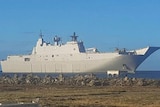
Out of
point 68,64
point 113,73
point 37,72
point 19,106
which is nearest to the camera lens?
point 19,106

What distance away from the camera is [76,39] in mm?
149000

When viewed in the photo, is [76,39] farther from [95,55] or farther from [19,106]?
[19,106]

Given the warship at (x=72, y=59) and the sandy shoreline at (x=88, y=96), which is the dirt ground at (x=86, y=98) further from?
the warship at (x=72, y=59)

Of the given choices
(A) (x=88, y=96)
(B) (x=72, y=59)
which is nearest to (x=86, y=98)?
(A) (x=88, y=96)

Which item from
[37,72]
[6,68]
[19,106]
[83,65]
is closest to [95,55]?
[83,65]

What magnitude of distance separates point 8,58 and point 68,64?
2747 cm

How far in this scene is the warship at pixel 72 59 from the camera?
134625 mm

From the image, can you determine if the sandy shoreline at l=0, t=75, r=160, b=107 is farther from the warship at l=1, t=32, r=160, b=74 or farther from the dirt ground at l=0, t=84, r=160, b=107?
the warship at l=1, t=32, r=160, b=74

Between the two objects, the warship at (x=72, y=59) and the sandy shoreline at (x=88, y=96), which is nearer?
the sandy shoreline at (x=88, y=96)

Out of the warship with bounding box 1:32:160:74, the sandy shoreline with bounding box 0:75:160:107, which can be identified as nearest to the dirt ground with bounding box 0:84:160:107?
the sandy shoreline with bounding box 0:75:160:107

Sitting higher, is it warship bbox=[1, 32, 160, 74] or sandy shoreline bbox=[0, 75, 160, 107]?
warship bbox=[1, 32, 160, 74]

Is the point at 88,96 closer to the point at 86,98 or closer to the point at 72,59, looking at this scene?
the point at 86,98

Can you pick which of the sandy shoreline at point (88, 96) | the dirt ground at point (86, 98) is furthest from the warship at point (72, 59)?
the dirt ground at point (86, 98)

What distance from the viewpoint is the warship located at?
135 meters
